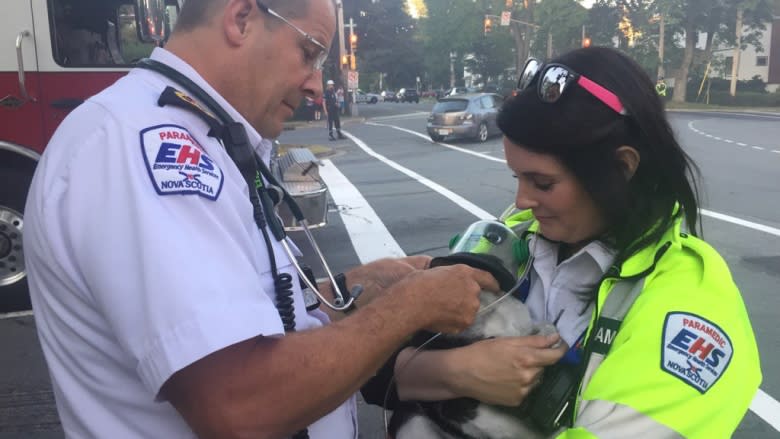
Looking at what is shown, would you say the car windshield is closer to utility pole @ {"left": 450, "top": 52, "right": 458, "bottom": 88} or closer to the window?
the window

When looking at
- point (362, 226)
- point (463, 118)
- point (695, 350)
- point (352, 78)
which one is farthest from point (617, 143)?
point (352, 78)

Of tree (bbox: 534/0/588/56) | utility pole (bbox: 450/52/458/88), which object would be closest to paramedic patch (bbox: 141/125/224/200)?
tree (bbox: 534/0/588/56)

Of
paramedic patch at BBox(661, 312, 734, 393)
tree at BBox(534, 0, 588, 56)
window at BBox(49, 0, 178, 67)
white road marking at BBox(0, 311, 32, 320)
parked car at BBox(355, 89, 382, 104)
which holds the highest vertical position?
tree at BBox(534, 0, 588, 56)

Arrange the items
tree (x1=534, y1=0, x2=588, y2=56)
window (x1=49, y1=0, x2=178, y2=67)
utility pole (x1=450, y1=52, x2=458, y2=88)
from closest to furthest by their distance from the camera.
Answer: window (x1=49, y1=0, x2=178, y2=67) → tree (x1=534, y1=0, x2=588, y2=56) → utility pole (x1=450, y1=52, x2=458, y2=88)

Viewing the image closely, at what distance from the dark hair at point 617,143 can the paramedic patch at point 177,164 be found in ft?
2.92

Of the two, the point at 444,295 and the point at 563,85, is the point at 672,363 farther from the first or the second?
the point at 563,85

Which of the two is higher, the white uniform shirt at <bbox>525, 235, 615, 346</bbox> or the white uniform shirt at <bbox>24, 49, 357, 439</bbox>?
the white uniform shirt at <bbox>24, 49, 357, 439</bbox>

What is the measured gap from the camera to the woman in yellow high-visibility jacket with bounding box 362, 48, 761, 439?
142cm

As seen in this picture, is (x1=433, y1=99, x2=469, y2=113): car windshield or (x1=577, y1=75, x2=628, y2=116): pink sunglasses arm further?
(x1=433, y1=99, x2=469, y2=113): car windshield

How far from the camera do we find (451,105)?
71.8 feet

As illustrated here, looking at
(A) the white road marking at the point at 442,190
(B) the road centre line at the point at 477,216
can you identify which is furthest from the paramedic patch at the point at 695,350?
(A) the white road marking at the point at 442,190

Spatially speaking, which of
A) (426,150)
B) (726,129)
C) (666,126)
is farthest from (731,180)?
(726,129)

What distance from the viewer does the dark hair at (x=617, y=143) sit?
5.69 ft

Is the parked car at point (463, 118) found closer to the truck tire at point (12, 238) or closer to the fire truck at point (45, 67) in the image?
the fire truck at point (45, 67)
